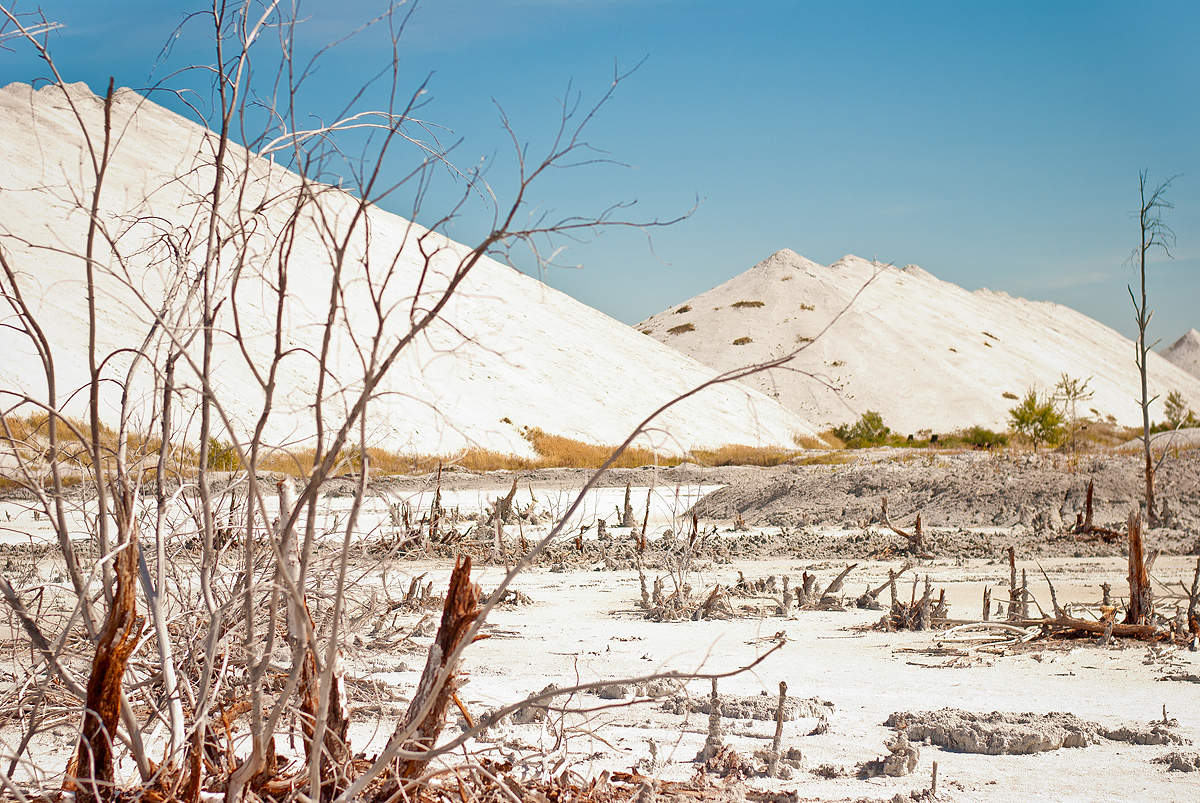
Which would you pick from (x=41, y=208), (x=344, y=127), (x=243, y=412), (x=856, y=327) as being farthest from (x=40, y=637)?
(x=856, y=327)

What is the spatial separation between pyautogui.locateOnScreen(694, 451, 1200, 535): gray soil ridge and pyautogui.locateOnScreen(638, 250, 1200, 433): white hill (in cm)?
3969

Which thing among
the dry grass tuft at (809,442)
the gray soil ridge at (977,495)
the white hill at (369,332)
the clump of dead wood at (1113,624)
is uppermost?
the white hill at (369,332)

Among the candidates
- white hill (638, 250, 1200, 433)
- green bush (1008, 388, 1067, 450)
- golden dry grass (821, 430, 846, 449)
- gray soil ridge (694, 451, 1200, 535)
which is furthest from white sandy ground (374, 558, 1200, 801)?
white hill (638, 250, 1200, 433)

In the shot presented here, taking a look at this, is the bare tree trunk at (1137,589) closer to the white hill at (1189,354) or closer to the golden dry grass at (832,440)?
the golden dry grass at (832,440)

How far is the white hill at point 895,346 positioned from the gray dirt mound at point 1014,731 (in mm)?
51306

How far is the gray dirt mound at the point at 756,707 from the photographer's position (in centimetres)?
433

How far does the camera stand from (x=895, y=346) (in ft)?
232

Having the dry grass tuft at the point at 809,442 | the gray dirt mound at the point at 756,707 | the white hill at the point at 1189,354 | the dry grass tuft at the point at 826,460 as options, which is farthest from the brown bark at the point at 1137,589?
the white hill at the point at 1189,354

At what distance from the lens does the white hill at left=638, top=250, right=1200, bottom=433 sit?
63469 millimetres

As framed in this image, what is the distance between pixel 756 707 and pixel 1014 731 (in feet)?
3.62

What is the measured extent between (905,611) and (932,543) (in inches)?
196

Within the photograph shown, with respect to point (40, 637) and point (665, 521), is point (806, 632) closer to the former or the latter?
point (40, 637)

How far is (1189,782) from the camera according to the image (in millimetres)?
3445

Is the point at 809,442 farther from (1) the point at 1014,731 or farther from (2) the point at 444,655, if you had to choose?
(2) the point at 444,655
